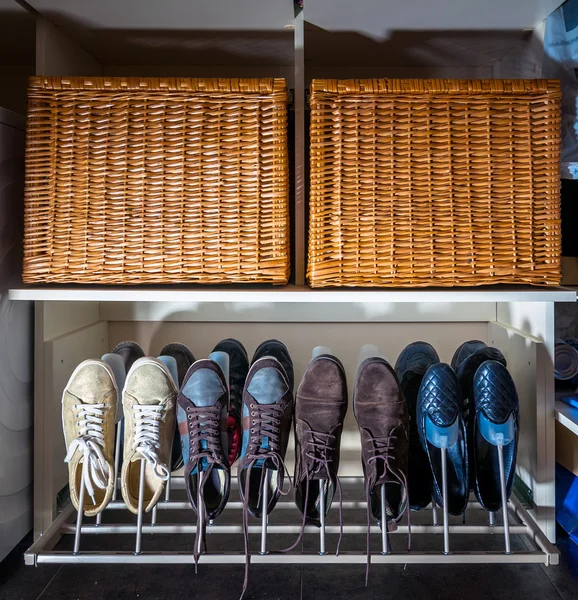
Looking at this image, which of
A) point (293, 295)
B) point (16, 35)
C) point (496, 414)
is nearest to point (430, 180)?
point (293, 295)

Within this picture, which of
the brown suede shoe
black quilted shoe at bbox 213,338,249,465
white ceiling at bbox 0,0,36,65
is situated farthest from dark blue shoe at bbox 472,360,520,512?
white ceiling at bbox 0,0,36,65

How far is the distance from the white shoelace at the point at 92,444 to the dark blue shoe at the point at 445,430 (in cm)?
65

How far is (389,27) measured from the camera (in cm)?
108

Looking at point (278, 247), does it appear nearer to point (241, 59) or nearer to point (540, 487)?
point (241, 59)

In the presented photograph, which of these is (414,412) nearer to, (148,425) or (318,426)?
(318,426)

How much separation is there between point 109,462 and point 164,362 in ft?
0.74

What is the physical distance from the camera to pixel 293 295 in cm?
93

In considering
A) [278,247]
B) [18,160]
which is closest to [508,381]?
[278,247]

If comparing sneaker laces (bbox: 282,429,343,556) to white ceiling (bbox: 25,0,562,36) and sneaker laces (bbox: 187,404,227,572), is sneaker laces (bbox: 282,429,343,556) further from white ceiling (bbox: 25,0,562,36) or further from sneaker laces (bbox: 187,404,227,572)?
white ceiling (bbox: 25,0,562,36)

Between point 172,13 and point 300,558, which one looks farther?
point 172,13

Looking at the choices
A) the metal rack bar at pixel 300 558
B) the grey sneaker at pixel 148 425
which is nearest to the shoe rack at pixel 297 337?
the metal rack bar at pixel 300 558

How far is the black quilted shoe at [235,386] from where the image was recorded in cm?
105

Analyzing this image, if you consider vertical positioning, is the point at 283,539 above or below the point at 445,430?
below

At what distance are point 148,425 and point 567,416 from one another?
847 mm
